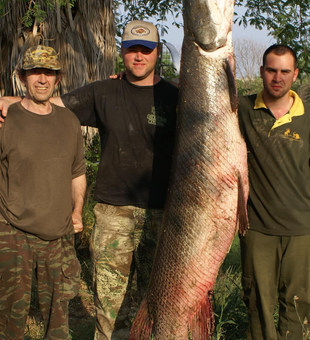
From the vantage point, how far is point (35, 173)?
3.47m

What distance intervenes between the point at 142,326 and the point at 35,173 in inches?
57.7

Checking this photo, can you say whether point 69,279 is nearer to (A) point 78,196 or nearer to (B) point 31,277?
(B) point 31,277

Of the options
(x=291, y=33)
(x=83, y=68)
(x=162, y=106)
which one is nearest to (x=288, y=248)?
(x=162, y=106)

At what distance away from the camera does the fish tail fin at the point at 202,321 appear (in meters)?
3.41

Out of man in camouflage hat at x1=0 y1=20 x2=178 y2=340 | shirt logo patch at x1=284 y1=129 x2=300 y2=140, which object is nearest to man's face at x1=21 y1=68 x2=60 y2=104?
man in camouflage hat at x1=0 y1=20 x2=178 y2=340

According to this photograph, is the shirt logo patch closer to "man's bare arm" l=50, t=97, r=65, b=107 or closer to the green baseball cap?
the green baseball cap

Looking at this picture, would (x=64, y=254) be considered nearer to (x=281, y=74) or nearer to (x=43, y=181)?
(x=43, y=181)

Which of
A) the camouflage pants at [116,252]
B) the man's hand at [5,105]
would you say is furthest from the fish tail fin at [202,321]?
the man's hand at [5,105]

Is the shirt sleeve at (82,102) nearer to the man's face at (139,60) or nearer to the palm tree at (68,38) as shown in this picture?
the man's face at (139,60)

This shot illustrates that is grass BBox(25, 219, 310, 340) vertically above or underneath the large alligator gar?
underneath

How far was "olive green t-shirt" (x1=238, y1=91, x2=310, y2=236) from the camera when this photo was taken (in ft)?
11.7

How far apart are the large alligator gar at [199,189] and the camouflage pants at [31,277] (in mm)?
659

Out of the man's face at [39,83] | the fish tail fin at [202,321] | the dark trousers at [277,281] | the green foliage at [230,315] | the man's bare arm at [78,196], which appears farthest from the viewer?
the green foliage at [230,315]

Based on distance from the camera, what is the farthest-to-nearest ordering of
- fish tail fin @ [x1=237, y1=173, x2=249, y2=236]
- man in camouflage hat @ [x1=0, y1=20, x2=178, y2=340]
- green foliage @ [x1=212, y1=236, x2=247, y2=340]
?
green foliage @ [x1=212, y1=236, x2=247, y2=340]
man in camouflage hat @ [x1=0, y1=20, x2=178, y2=340]
fish tail fin @ [x1=237, y1=173, x2=249, y2=236]
